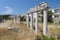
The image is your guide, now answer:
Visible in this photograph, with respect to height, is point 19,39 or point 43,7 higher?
point 43,7

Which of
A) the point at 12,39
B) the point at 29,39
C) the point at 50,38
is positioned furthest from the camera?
the point at 12,39

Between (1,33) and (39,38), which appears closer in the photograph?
(39,38)

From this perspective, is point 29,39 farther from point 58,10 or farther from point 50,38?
point 58,10

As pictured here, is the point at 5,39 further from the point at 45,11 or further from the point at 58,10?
the point at 58,10

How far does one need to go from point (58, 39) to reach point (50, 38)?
428 millimetres

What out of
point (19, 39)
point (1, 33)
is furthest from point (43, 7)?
point (1, 33)

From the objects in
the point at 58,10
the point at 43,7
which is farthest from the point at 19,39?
the point at 58,10

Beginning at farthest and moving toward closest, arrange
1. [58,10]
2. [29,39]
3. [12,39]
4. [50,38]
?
[58,10]
[12,39]
[29,39]
[50,38]

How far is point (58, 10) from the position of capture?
246 ft

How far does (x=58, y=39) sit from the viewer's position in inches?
294

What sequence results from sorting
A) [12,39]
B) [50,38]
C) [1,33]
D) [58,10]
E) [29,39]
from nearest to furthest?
[50,38], [29,39], [12,39], [1,33], [58,10]

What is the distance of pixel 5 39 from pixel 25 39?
1.09m

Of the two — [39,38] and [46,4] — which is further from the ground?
[46,4]

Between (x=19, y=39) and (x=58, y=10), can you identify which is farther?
(x=58, y=10)
